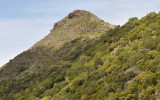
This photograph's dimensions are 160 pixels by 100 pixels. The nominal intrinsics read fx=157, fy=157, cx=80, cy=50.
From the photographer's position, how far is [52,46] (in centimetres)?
5156

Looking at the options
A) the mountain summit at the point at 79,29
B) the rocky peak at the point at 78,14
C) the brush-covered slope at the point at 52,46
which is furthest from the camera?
the rocky peak at the point at 78,14

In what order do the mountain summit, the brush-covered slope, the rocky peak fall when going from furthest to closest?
the rocky peak → the mountain summit → the brush-covered slope

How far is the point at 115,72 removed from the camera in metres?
15.9

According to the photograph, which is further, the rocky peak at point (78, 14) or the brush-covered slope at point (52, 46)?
the rocky peak at point (78, 14)

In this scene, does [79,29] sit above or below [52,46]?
above

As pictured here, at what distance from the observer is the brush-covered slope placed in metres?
45.0

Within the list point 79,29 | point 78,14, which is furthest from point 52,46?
point 78,14

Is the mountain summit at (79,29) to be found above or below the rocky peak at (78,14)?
below

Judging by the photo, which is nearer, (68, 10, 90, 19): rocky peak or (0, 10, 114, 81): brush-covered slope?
(0, 10, 114, 81): brush-covered slope

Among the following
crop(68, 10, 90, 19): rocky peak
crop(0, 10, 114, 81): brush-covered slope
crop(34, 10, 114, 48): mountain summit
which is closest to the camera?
crop(0, 10, 114, 81): brush-covered slope

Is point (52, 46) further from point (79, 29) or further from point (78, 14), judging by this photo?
point (78, 14)

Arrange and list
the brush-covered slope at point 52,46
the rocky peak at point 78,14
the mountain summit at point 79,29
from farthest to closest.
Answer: the rocky peak at point 78,14 → the mountain summit at point 79,29 → the brush-covered slope at point 52,46

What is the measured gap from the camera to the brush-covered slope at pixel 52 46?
45.0 meters

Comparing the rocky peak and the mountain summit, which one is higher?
the rocky peak
